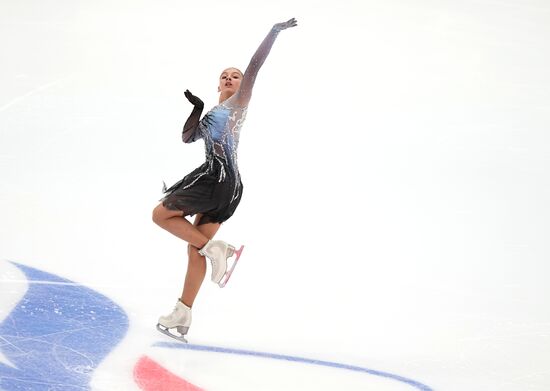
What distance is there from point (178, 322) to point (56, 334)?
66 centimetres

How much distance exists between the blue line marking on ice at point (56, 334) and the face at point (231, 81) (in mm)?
1403

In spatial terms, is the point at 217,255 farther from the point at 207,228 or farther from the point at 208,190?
the point at 208,190

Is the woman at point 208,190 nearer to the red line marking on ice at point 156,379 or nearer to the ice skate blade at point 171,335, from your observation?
the ice skate blade at point 171,335

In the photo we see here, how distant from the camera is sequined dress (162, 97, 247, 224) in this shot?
520 centimetres

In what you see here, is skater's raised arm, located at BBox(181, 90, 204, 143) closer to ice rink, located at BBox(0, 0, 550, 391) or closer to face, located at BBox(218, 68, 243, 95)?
face, located at BBox(218, 68, 243, 95)

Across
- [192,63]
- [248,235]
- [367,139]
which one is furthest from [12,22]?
[248,235]

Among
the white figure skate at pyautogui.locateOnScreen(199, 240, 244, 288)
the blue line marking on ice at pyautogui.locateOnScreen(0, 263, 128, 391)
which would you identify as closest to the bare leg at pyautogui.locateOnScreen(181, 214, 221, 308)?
the white figure skate at pyautogui.locateOnScreen(199, 240, 244, 288)

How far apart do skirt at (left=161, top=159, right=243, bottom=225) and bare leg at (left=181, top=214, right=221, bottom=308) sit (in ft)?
0.47

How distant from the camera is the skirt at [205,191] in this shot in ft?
17.0

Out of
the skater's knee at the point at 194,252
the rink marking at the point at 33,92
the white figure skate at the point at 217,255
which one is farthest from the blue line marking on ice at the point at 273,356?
the rink marking at the point at 33,92

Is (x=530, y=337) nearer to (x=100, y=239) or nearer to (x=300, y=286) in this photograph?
(x=300, y=286)

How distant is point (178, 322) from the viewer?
17.0 feet

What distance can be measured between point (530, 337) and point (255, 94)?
4.51 m

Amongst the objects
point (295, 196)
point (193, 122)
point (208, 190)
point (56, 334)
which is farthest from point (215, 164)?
point (295, 196)
